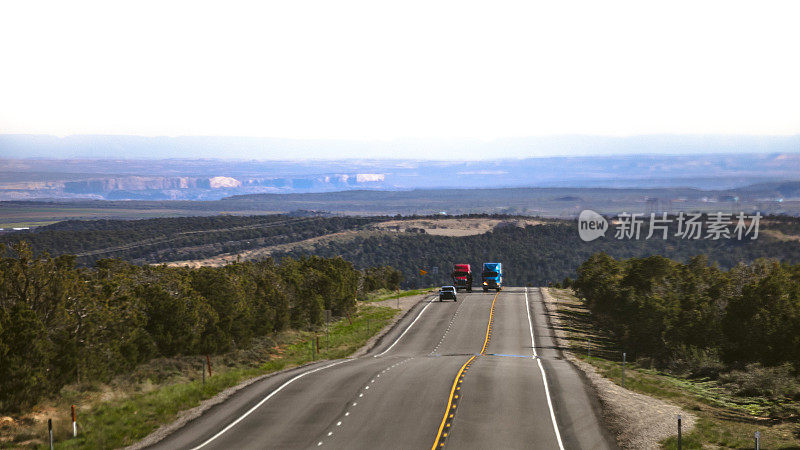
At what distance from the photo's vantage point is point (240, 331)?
53.4 meters

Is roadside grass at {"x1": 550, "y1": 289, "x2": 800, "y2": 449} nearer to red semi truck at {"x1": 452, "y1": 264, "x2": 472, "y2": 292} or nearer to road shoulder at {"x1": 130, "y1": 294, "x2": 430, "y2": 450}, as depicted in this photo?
road shoulder at {"x1": 130, "y1": 294, "x2": 430, "y2": 450}

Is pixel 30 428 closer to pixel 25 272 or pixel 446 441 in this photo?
pixel 25 272

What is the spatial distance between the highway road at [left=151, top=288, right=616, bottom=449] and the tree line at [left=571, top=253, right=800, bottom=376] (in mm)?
8929

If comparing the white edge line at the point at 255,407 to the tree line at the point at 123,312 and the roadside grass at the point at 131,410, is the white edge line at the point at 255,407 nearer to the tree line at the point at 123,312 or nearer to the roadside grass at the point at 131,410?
the roadside grass at the point at 131,410

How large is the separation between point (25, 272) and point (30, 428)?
25.1 feet

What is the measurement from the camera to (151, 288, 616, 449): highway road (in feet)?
86.6

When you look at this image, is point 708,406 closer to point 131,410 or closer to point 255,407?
point 255,407

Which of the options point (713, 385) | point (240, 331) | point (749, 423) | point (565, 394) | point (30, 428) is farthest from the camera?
point (240, 331)

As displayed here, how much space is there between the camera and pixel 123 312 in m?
41.4

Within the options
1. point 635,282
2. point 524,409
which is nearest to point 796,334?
point 524,409

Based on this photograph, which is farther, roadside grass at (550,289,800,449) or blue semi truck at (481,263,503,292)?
blue semi truck at (481,263,503,292)

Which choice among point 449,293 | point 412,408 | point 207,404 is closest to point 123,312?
point 207,404

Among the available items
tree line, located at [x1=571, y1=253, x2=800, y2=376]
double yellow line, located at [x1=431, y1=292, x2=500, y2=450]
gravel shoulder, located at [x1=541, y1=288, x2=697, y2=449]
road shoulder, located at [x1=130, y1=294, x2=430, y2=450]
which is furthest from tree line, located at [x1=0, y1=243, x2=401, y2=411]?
tree line, located at [x1=571, y1=253, x2=800, y2=376]

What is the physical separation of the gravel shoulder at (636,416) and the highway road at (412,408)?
26.1 inches
